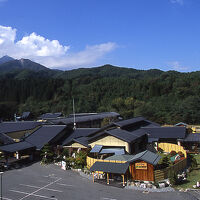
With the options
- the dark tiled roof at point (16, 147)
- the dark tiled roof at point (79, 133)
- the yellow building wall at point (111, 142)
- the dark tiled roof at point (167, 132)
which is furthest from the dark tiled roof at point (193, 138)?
the dark tiled roof at point (16, 147)

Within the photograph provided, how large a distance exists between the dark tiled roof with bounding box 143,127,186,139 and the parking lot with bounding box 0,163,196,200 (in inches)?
461

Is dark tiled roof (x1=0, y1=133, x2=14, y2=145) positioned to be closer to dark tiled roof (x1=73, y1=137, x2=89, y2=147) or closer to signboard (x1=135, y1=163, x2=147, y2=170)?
dark tiled roof (x1=73, y1=137, x2=89, y2=147)

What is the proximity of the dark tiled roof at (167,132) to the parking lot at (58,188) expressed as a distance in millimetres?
11704

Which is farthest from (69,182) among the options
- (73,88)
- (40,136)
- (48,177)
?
(73,88)

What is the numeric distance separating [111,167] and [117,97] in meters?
52.8

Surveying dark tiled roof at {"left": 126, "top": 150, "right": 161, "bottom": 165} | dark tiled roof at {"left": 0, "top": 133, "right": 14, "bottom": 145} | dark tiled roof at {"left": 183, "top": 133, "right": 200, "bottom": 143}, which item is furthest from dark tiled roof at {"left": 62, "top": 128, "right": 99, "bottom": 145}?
dark tiled roof at {"left": 126, "top": 150, "right": 161, "bottom": 165}

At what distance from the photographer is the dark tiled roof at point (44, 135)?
Answer: 70.3 ft

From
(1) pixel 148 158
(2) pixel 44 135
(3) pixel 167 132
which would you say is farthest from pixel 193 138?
(2) pixel 44 135

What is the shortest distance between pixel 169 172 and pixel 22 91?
3053 inches

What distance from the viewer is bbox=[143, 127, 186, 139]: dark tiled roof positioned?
23.1 m

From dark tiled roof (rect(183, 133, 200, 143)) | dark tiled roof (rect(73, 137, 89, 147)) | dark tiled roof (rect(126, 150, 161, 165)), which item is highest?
dark tiled roof (rect(126, 150, 161, 165))

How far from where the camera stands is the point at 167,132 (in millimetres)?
24094

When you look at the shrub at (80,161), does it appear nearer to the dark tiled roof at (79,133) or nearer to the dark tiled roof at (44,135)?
the dark tiled roof at (44,135)

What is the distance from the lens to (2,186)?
524 inches
